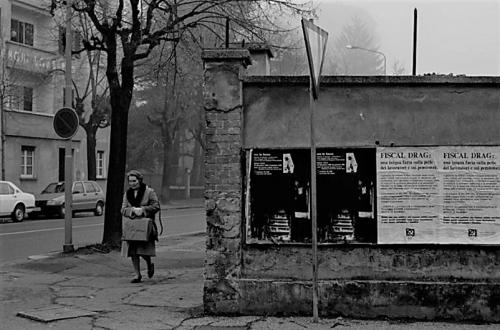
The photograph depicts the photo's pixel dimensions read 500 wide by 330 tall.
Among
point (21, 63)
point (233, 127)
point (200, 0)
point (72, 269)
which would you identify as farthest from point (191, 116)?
point (233, 127)

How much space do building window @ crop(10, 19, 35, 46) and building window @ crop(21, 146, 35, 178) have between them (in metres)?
5.84

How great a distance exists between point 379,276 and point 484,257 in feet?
4.10

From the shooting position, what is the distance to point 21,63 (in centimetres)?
3272

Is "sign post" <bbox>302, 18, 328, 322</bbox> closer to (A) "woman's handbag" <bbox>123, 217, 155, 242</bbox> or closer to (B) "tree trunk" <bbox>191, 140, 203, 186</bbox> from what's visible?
(A) "woman's handbag" <bbox>123, 217, 155, 242</bbox>

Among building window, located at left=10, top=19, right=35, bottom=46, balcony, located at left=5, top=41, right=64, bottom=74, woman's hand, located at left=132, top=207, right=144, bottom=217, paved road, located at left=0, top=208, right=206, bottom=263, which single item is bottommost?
paved road, located at left=0, top=208, right=206, bottom=263

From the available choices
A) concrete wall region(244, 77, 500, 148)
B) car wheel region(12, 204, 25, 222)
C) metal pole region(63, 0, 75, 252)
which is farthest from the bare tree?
car wheel region(12, 204, 25, 222)

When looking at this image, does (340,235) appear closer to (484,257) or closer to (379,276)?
(379,276)

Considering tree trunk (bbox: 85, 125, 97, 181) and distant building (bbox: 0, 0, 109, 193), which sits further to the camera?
tree trunk (bbox: 85, 125, 97, 181)

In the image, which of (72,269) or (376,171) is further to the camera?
(72,269)

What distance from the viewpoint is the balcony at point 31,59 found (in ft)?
104

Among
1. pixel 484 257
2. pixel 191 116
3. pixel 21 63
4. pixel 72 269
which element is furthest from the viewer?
pixel 191 116

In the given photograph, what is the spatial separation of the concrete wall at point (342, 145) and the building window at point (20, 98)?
24.6 m

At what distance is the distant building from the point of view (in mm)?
31844

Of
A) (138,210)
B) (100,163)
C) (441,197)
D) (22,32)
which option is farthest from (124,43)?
(100,163)
